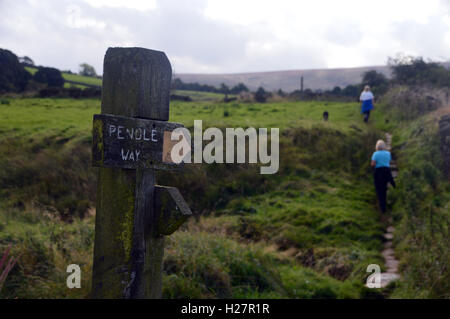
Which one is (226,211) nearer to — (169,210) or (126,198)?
(169,210)

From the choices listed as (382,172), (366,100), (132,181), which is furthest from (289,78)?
(132,181)

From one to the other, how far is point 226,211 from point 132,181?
30.2 ft

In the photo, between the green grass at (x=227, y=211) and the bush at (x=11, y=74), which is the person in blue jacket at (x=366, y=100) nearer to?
the green grass at (x=227, y=211)

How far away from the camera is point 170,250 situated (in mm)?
6137

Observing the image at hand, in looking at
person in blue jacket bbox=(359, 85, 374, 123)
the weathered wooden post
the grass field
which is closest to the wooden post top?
the weathered wooden post

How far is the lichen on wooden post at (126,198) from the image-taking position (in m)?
2.61

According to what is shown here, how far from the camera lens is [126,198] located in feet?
8.54

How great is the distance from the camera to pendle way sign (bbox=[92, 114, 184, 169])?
250 cm

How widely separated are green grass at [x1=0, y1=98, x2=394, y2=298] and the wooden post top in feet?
10.00

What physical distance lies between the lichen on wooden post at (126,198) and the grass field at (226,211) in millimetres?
2601

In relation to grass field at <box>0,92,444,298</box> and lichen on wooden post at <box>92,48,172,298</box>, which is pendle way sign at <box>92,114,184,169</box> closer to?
lichen on wooden post at <box>92,48,172,298</box>
